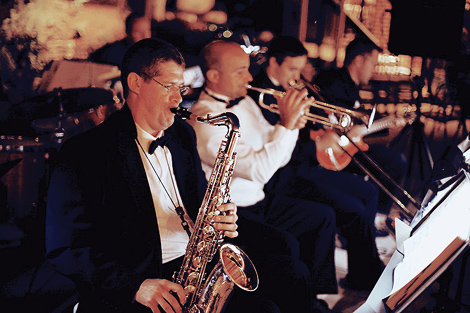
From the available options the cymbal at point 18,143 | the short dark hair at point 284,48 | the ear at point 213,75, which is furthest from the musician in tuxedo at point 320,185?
the cymbal at point 18,143

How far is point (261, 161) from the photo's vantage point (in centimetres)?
267

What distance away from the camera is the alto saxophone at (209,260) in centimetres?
197

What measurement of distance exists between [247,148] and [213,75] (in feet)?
1.68

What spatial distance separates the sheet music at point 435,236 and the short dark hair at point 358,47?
1640 mm

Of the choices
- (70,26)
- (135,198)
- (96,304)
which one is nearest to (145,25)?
(70,26)

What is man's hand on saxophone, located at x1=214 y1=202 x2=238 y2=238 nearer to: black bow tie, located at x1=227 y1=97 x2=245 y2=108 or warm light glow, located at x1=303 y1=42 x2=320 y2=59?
black bow tie, located at x1=227 y1=97 x2=245 y2=108

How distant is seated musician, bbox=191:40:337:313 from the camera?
8.41 ft

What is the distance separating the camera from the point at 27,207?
2104mm

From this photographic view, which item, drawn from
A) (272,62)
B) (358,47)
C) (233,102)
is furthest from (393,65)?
(233,102)

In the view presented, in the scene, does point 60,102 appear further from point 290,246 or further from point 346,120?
point 346,120

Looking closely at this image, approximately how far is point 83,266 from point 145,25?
136cm

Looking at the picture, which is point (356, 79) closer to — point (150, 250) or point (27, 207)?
point (150, 250)

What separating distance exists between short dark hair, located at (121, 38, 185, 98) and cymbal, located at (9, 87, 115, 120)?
226 mm

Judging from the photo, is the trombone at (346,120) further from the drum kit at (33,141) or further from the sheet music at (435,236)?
the sheet music at (435,236)
